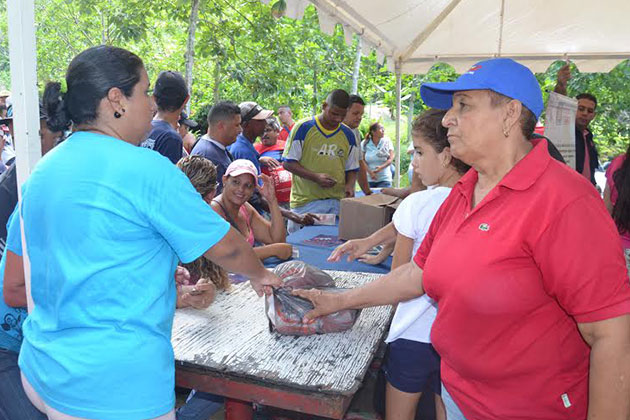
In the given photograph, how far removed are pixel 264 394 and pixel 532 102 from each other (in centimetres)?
116

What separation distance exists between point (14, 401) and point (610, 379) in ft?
5.86

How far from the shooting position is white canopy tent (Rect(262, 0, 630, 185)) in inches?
203

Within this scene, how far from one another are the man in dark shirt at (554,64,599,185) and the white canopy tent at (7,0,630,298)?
2.10 feet

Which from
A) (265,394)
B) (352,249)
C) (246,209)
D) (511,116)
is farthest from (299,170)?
(511,116)

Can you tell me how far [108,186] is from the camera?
130 cm

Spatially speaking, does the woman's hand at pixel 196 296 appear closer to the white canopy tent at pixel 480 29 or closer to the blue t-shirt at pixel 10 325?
the blue t-shirt at pixel 10 325

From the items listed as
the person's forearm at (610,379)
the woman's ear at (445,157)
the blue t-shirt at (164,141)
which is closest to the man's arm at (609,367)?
the person's forearm at (610,379)

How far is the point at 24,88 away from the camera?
1.50 m

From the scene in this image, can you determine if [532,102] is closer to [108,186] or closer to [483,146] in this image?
[483,146]

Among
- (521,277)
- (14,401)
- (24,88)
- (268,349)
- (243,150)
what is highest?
(24,88)

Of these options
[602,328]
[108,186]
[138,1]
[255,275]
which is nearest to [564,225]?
[602,328]

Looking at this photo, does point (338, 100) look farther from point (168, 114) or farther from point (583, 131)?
point (583, 131)

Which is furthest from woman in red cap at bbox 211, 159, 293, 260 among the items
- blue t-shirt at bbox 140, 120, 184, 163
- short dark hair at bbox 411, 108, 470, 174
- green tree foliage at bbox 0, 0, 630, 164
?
green tree foliage at bbox 0, 0, 630, 164

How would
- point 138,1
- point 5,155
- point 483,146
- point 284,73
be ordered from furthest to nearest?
point 284,73 < point 138,1 < point 5,155 < point 483,146
